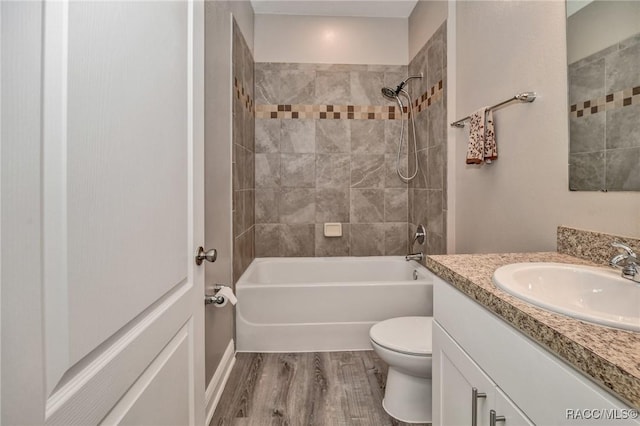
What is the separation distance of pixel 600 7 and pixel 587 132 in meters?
0.42

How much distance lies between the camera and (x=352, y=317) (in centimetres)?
229

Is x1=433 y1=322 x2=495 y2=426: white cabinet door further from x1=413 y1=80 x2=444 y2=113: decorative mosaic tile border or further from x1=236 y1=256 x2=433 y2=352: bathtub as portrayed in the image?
x1=413 y1=80 x2=444 y2=113: decorative mosaic tile border

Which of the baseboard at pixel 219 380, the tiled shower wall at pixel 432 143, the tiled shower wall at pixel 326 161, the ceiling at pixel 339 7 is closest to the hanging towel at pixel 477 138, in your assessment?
the tiled shower wall at pixel 432 143

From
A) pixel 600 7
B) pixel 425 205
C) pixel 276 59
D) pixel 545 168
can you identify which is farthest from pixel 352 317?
pixel 276 59

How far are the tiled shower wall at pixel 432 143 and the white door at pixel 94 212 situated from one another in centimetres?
190

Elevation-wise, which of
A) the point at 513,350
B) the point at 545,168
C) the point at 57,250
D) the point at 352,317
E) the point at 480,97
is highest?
the point at 480,97

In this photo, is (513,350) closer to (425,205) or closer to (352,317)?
(352,317)

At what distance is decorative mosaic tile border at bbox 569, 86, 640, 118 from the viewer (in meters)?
1.04

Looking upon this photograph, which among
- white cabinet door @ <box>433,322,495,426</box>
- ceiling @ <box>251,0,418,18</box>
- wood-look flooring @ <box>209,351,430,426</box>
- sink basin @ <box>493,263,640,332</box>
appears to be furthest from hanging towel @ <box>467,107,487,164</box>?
ceiling @ <box>251,0,418,18</box>

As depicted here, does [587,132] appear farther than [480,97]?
No

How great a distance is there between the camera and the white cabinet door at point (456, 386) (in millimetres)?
854

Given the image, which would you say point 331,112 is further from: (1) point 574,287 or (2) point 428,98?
(1) point 574,287

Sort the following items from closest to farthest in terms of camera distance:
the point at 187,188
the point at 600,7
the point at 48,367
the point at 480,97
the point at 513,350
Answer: the point at 48,367, the point at 513,350, the point at 187,188, the point at 600,7, the point at 480,97

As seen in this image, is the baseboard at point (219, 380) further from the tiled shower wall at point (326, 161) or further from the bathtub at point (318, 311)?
the tiled shower wall at point (326, 161)
